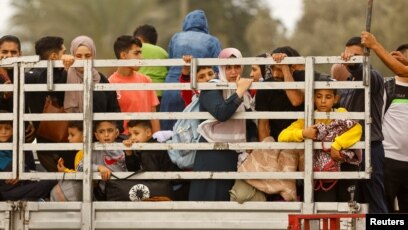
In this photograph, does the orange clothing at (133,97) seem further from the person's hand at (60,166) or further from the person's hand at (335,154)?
the person's hand at (335,154)

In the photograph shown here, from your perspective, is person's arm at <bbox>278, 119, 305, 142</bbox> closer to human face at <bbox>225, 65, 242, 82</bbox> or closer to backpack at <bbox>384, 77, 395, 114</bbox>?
human face at <bbox>225, 65, 242, 82</bbox>

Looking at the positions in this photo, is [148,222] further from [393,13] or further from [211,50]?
[393,13]

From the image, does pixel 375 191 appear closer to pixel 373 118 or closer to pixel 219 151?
pixel 373 118

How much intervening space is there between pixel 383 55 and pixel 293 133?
101 cm

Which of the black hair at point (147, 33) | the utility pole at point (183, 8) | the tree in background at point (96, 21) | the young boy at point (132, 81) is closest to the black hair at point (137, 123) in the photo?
the young boy at point (132, 81)

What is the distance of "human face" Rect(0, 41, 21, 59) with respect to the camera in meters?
11.9

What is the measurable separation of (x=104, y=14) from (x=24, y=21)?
13.2ft

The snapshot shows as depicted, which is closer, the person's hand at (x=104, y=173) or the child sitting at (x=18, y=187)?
the person's hand at (x=104, y=173)

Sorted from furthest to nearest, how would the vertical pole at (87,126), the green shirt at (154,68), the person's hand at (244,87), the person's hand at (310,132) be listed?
the green shirt at (154,68) → the vertical pole at (87,126) → the person's hand at (244,87) → the person's hand at (310,132)

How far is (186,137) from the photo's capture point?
10.8m

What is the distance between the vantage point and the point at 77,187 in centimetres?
1072

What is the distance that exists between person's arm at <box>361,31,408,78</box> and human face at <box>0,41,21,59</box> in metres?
3.07

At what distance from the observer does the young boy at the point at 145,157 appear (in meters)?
10.9

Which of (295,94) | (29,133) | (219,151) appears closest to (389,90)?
(295,94)
